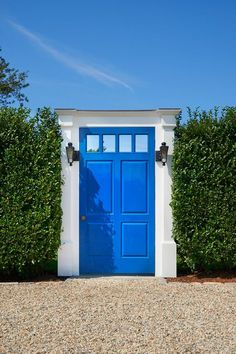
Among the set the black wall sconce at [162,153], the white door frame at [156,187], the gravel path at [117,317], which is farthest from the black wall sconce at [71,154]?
the gravel path at [117,317]

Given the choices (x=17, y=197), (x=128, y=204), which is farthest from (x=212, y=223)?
(x=17, y=197)

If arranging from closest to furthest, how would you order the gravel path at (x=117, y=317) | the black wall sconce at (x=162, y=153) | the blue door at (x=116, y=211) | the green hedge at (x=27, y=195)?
the gravel path at (x=117, y=317) < the green hedge at (x=27, y=195) < the black wall sconce at (x=162, y=153) < the blue door at (x=116, y=211)

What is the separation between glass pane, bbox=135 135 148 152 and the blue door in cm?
7

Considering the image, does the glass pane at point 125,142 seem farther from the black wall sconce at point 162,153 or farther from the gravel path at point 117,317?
the gravel path at point 117,317

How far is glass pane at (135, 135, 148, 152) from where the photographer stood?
7914 mm

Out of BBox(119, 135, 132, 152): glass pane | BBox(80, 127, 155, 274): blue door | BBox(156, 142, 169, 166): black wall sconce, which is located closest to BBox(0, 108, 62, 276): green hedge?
BBox(80, 127, 155, 274): blue door

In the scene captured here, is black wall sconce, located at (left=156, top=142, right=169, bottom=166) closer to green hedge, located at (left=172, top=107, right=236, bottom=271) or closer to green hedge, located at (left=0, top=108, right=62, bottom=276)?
green hedge, located at (left=172, top=107, right=236, bottom=271)

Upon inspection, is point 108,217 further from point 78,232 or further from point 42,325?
point 42,325

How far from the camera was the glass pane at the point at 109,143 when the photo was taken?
26.0ft

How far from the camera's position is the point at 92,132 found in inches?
311

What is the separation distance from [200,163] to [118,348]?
4.08m

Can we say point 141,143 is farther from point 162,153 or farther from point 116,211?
point 116,211

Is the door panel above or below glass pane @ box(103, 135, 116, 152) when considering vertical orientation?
below

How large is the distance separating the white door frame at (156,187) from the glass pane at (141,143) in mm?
186
